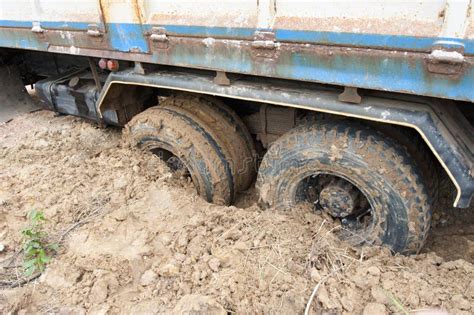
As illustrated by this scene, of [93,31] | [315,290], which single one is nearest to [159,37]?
[93,31]

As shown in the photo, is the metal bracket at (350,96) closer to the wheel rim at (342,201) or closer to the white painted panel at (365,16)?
the white painted panel at (365,16)

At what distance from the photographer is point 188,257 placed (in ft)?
8.73

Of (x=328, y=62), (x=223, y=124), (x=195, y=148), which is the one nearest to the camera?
(x=328, y=62)

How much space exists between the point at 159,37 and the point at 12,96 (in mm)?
3606

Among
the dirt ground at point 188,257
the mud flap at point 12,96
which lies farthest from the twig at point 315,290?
the mud flap at point 12,96

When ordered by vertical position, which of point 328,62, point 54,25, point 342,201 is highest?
point 54,25

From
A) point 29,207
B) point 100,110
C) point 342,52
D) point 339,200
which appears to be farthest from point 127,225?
point 342,52

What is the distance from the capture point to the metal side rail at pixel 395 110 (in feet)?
7.23

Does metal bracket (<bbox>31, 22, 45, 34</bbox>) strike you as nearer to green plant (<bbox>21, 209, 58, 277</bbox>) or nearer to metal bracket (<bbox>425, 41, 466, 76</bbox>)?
green plant (<bbox>21, 209, 58, 277</bbox>)

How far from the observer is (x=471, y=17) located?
1848mm

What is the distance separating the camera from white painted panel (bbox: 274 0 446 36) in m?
1.96

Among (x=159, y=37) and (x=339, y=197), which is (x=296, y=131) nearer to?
(x=339, y=197)

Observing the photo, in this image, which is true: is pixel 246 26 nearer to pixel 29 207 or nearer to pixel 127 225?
pixel 127 225

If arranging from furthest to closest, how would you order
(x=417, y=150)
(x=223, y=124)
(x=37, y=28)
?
(x=37, y=28), (x=223, y=124), (x=417, y=150)
